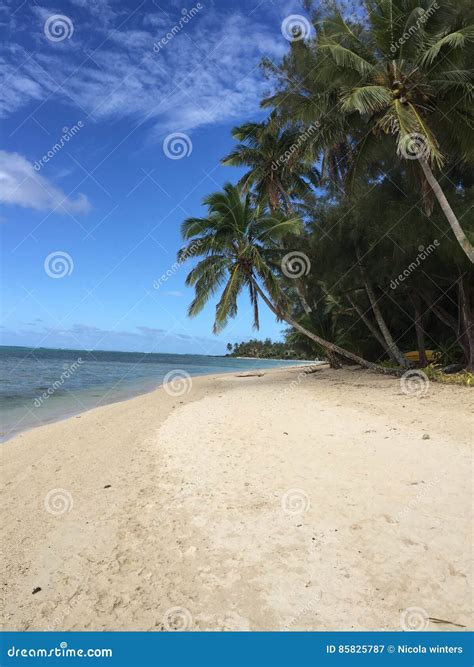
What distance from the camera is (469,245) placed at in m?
10.1

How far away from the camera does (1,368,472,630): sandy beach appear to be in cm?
270

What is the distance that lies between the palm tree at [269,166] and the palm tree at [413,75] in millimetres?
7855

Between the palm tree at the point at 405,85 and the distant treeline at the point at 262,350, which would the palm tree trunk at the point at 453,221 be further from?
the distant treeline at the point at 262,350

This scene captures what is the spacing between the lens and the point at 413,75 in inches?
424

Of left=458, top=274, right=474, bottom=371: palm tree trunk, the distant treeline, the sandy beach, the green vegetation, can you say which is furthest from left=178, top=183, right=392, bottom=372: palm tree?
the distant treeline

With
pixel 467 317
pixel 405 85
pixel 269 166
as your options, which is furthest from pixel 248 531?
pixel 269 166

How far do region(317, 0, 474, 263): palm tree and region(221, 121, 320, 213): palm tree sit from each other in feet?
25.8

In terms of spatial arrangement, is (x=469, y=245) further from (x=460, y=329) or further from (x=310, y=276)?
(x=310, y=276)

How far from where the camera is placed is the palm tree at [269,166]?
1958cm

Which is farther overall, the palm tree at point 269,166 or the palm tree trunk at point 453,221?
the palm tree at point 269,166

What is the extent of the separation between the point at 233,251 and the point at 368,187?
18.8 feet

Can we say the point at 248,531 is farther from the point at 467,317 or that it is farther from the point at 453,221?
the point at 467,317

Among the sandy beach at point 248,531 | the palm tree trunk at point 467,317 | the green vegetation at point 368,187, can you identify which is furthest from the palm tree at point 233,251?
the sandy beach at point 248,531

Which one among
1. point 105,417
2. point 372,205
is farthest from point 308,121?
point 105,417
